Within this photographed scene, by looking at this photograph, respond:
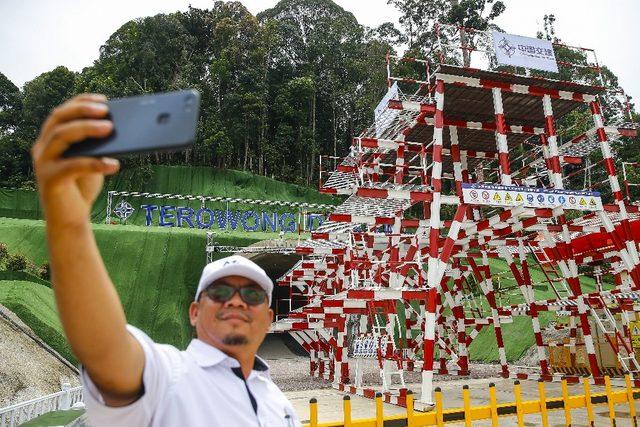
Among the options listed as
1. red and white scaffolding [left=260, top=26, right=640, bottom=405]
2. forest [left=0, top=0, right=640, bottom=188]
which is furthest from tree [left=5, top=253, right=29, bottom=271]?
forest [left=0, top=0, right=640, bottom=188]

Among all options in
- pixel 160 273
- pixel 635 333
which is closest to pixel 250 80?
pixel 160 273

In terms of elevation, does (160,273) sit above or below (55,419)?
above

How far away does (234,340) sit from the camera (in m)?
1.95

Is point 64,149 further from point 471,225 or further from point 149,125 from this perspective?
point 471,225

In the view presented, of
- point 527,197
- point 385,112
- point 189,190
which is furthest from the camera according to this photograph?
point 189,190

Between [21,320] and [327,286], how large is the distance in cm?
1179

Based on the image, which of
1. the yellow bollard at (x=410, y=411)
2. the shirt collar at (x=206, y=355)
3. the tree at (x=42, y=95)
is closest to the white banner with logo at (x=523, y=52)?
the yellow bollard at (x=410, y=411)

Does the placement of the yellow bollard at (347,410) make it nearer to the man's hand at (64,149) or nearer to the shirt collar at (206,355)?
the shirt collar at (206,355)

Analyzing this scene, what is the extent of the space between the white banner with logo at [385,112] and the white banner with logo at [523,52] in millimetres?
3245

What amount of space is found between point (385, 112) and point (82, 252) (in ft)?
45.5

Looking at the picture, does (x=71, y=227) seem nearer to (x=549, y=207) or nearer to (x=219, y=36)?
(x=549, y=207)

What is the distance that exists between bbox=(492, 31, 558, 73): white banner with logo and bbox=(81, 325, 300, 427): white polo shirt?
1417 cm

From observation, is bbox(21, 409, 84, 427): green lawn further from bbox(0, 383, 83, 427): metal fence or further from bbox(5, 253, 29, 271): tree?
bbox(5, 253, 29, 271): tree

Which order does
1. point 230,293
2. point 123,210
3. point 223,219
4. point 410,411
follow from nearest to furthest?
point 230,293 < point 410,411 < point 123,210 < point 223,219
